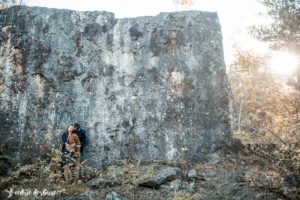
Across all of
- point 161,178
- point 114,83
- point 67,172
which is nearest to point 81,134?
point 67,172

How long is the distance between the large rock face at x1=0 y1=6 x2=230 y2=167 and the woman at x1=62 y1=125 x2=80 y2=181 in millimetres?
394

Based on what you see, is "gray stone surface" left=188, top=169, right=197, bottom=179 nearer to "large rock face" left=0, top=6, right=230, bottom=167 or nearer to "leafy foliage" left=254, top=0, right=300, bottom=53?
"large rock face" left=0, top=6, right=230, bottom=167

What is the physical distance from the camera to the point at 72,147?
25.6 feet

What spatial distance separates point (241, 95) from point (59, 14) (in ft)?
31.4

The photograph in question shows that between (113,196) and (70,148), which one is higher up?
(70,148)

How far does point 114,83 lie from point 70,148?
1814mm

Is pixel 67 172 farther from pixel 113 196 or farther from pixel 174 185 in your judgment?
pixel 174 185

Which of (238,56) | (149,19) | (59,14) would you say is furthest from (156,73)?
(238,56)

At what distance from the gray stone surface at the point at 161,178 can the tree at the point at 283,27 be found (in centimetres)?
617

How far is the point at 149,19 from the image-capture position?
893 centimetres

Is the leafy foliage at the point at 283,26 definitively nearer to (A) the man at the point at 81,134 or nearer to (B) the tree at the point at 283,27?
(B) the tree at the point at 283,27

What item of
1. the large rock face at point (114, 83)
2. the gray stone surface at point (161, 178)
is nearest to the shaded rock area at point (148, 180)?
the gray stone surface at point (161, 178)

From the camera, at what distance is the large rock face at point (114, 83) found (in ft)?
26.8

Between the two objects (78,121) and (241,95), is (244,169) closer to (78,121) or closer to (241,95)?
(78,121)
